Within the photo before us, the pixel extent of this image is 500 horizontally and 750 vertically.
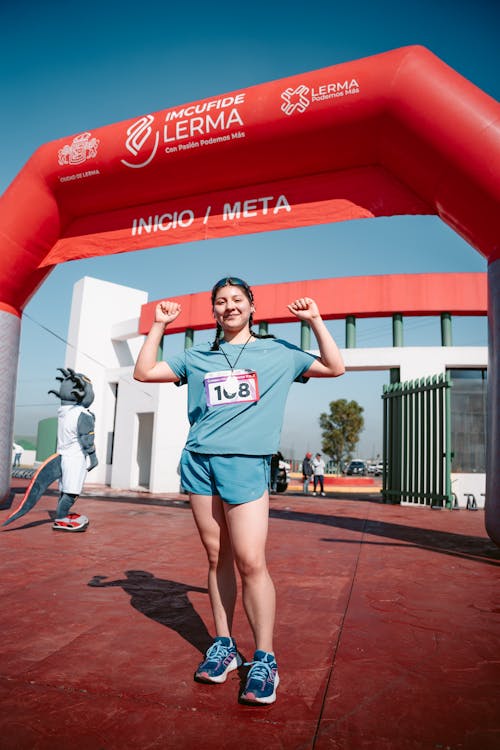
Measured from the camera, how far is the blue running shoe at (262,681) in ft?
5.60

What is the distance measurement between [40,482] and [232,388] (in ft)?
14.4

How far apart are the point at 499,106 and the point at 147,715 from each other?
201 inches

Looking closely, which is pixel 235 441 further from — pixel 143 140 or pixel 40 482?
pixel 143 140

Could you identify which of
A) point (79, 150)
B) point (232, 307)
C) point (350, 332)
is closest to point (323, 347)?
point (232, 307)

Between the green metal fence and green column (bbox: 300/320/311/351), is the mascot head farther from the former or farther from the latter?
green column (bbox: 300/320/311/351)

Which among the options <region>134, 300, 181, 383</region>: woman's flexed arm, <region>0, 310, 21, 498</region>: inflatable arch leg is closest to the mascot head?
<region>0, 310, 21, 498</region>: inflatable arch leg

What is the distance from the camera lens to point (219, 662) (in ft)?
6.24

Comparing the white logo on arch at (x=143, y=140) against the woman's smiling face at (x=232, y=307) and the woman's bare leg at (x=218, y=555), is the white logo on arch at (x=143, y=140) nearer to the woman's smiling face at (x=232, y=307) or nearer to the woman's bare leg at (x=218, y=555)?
the woman's smiling face at (x=232, y=307)

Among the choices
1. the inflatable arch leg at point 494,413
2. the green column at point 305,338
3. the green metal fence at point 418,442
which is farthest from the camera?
the green column at point 305,338

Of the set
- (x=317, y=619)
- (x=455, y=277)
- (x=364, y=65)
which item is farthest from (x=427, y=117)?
(x=455, y=277)

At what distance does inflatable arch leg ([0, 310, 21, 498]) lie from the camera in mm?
6438

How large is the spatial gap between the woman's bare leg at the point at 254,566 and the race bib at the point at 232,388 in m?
0.41

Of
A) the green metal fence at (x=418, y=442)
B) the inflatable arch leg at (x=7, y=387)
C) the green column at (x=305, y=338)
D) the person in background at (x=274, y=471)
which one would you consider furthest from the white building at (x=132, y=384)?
the inflatable arch leg at (x=7, y=387)

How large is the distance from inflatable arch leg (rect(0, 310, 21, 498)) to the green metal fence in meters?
7.94
